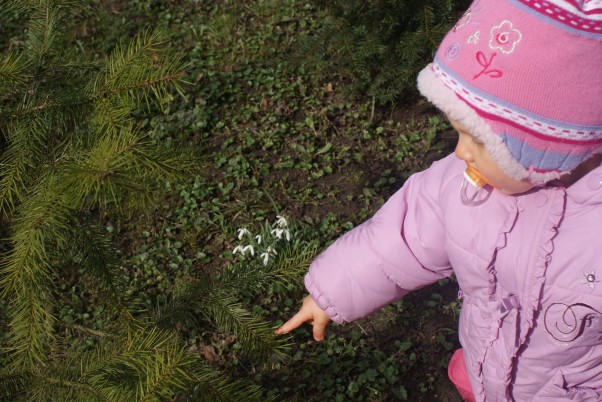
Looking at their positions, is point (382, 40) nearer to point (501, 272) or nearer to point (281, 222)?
point (281, 222)

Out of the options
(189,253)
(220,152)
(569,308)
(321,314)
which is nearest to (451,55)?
(569,308)

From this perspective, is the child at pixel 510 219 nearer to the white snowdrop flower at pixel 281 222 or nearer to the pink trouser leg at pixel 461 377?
the pink trouser leg at pixel 461 377

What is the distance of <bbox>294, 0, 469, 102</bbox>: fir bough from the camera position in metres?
3.52

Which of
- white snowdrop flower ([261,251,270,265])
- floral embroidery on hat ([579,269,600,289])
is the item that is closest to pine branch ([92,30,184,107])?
floral embroidery on hat ([579,269,600,289])

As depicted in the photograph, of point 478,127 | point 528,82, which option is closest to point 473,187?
point 478,127

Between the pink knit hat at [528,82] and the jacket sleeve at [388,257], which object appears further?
the jacket sleeve at [388,257]

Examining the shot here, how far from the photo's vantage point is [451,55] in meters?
1.58

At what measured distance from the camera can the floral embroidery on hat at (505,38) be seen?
4.81ft

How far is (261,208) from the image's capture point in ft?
12.1

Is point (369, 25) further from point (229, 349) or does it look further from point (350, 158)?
point (229, 349)

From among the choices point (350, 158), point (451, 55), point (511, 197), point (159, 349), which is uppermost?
point (451, 55)

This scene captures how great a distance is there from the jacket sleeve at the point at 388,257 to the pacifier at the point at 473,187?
145 mm

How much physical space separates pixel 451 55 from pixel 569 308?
2.28 feet

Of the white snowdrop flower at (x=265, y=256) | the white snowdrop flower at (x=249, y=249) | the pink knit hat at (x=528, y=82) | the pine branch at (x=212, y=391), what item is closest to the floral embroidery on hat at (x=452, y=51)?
the pink knit hat at (x=528, y=82)
